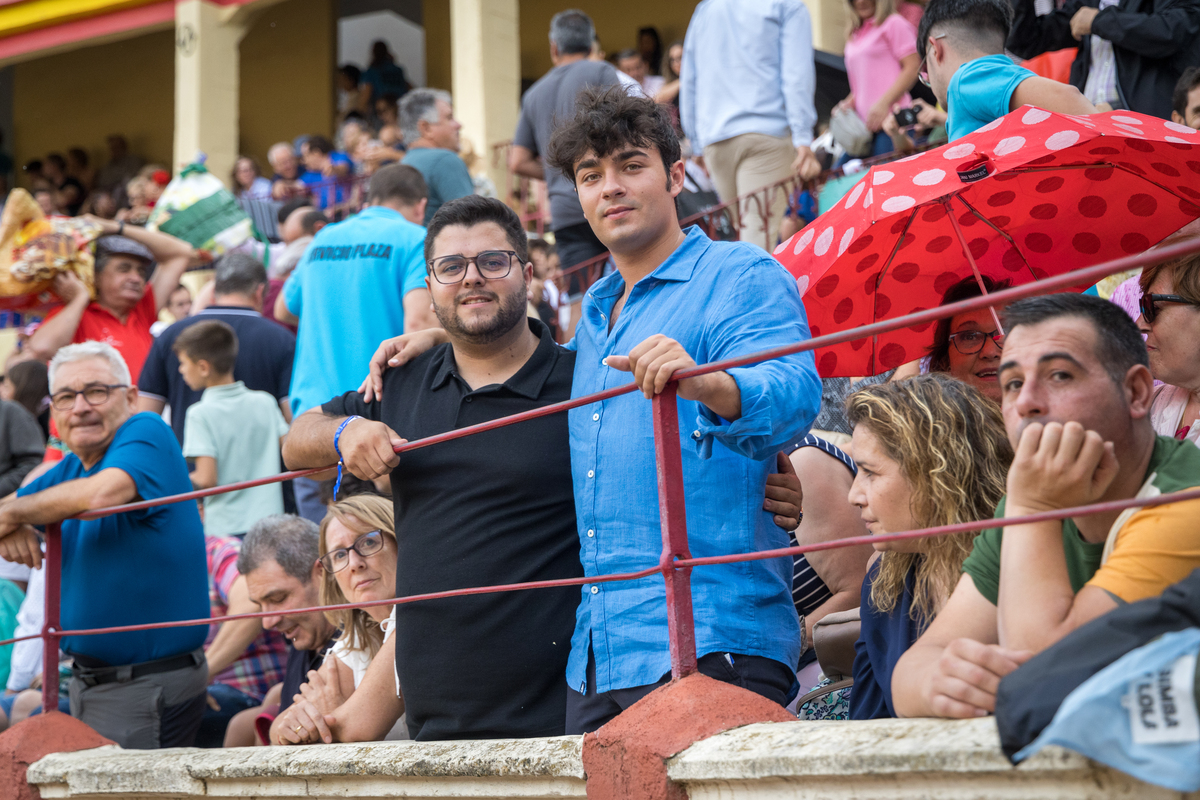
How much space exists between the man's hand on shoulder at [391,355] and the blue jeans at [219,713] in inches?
91.9

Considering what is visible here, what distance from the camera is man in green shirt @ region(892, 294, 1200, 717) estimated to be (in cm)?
211

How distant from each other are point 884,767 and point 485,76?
10793 millimetres

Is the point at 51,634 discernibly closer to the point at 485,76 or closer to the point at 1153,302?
the point at 1153,302

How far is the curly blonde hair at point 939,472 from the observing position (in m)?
2.77

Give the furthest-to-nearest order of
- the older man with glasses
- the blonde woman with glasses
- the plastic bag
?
the plastic bag < the older man with glasses < the blonde woman with glasses

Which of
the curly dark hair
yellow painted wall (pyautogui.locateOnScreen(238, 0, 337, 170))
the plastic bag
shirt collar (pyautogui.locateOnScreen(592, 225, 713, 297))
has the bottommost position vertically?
shirt collar (pyautogui.locateOnScreen(592, 225, 713, 297))

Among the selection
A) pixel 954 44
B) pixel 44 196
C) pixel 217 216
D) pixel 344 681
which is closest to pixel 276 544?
pixel 344 681

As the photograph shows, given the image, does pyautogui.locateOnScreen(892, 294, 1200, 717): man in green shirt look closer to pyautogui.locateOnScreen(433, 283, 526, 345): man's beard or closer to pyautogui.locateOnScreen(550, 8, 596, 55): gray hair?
pyautogui.locateOnScreen(433, 283, 526, 345): man's beard

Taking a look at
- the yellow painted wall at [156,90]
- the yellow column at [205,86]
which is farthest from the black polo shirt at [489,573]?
the yellow painted wall at [156,90]

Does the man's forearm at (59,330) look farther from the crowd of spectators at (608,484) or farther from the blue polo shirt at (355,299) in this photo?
the blue polo shirt at (355,299)

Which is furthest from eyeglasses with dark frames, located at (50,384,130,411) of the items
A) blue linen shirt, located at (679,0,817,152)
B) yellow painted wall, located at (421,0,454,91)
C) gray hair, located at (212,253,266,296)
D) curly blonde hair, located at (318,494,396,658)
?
yellow painted wall, located at (421,0,454,91)

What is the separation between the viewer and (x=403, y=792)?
124 inches

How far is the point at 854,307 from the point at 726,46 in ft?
10.3

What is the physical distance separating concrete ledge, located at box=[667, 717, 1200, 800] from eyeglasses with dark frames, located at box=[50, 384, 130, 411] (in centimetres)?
299
